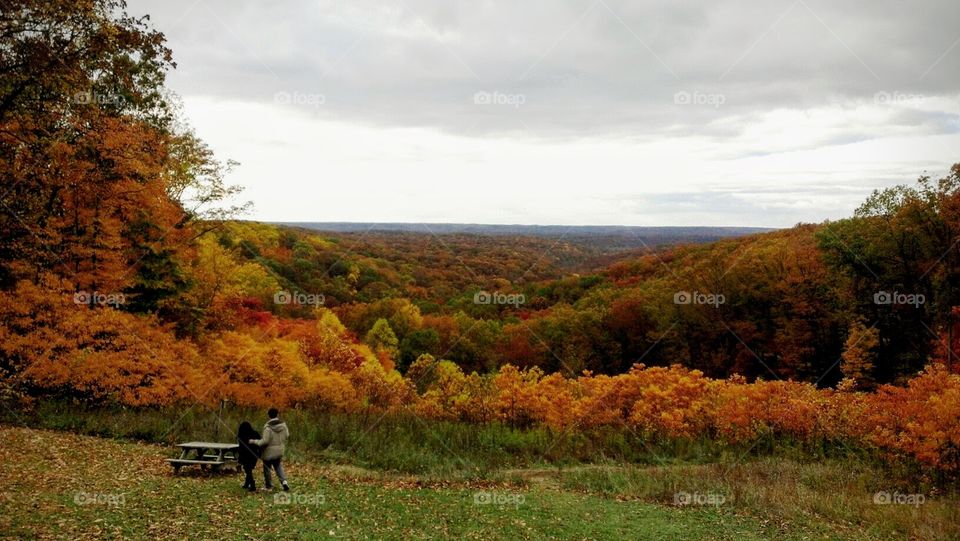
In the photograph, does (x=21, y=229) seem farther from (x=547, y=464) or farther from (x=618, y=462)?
(x=618, y=462)

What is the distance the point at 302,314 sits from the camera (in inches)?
2726

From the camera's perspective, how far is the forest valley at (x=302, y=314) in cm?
1922

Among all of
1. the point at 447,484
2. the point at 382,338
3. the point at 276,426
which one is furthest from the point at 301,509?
the point at 382,338

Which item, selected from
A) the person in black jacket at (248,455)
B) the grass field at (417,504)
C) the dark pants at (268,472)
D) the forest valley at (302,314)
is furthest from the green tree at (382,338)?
the dark pants at (268,472)

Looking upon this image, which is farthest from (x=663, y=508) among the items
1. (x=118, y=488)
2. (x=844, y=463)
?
(x=118, y=488)

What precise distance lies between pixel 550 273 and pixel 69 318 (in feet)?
282

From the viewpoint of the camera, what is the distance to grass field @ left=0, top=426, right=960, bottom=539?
39.3ft

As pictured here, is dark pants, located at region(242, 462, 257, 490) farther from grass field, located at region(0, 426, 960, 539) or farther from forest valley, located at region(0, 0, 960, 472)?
forest valley, located at region(0, 0, 960, 472)

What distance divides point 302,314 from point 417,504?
187 ft

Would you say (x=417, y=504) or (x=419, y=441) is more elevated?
(x=417, y=504)

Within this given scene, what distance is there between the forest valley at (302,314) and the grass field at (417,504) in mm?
6351

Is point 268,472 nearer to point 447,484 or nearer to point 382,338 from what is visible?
point 447,484

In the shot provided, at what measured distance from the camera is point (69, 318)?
23609 millimetres

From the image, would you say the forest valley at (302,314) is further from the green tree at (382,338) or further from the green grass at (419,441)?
the green tree at (382,338)
